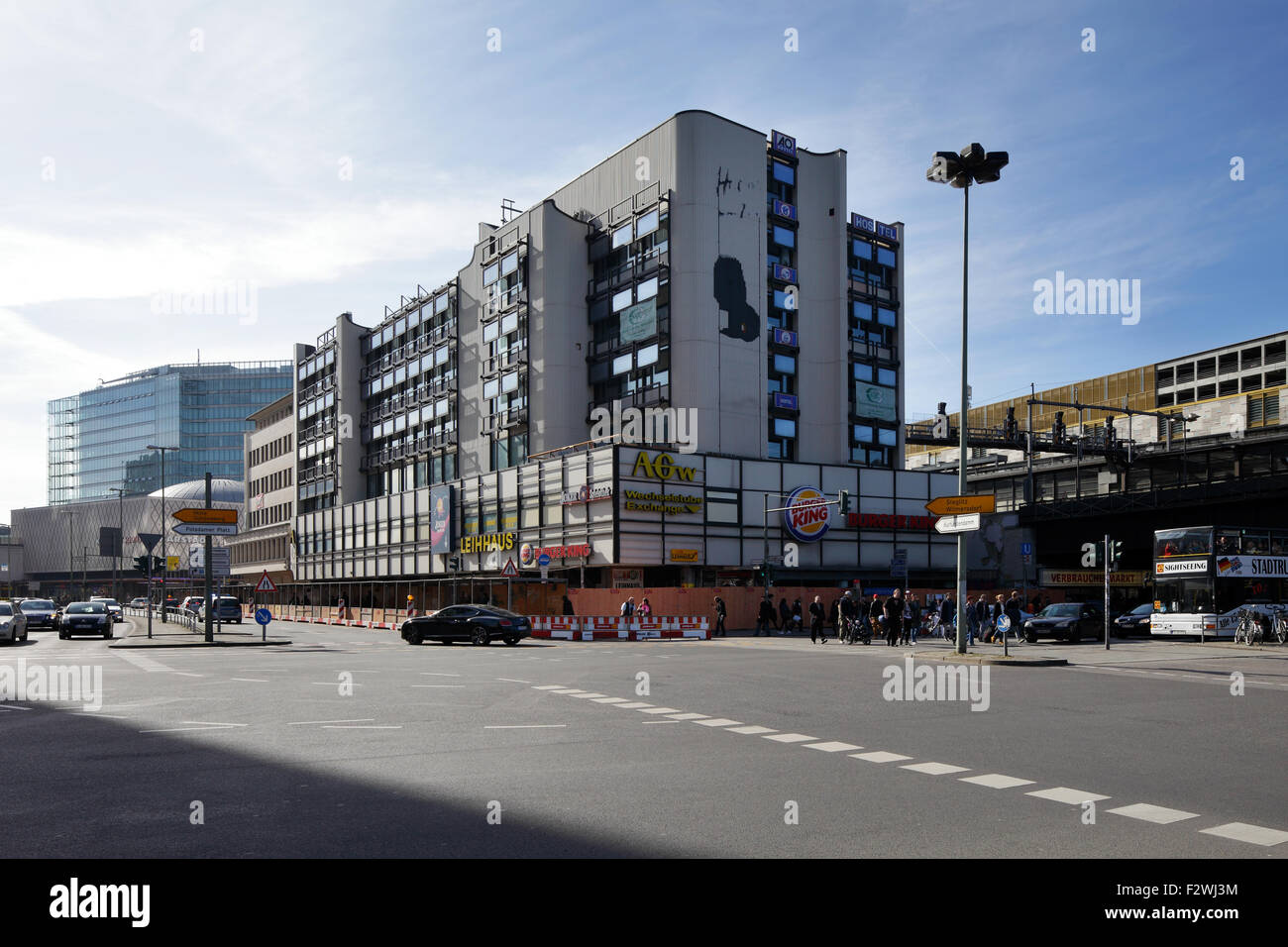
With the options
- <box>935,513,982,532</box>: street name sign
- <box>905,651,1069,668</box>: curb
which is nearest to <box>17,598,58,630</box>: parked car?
<box>905,651,1069,668</box>: curb

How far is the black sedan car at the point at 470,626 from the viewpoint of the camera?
3428cm

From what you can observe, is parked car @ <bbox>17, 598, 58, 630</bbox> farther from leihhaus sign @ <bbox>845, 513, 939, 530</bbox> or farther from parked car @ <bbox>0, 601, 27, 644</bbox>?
leihhaus sign @ <bbox>845, 513, 939, 530</bbox>

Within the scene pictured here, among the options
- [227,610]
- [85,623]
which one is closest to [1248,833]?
[85,623]

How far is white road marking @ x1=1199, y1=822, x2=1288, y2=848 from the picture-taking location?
684cm

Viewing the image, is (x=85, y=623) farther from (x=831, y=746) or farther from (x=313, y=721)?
(x=831, y=746)

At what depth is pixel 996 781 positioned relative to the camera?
29.3 feet

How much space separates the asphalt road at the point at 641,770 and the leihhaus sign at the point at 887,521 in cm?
4023

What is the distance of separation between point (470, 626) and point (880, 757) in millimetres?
25813

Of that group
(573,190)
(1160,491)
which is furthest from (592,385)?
(1160,491)

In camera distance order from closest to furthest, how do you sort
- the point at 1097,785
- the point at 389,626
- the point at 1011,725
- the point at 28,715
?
1. the point at 1097,785
2. the point at 1011,725
3. the point at 28,715
4. the point at 389,626

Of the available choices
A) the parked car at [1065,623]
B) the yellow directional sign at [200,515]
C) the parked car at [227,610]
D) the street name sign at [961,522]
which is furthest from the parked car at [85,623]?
the parked car at [1065,623]

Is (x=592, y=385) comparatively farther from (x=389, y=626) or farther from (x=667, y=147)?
(x=389, y=626)
